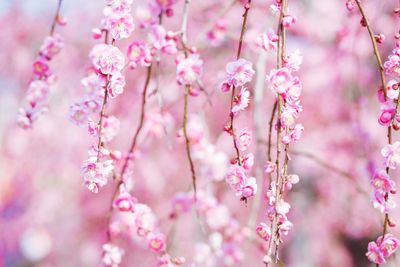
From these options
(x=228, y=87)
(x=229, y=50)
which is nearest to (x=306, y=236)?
(x=229, y=50)

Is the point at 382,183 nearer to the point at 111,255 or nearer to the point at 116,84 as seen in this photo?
the point at 116,84

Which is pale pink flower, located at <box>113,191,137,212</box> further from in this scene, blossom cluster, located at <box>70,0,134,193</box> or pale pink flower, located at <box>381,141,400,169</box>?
pale pink flower, located at <box>381,141,400,169</box>

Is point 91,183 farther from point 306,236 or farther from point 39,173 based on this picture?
point 39,173

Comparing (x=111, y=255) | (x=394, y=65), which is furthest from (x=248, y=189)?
(x=111, y=255)

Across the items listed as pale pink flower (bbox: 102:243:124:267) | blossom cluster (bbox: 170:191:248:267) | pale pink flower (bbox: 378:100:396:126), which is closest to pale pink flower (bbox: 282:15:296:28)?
pale pink flower (bbox: 378:100:396:126)

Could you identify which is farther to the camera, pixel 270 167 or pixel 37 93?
pixel 37 93
